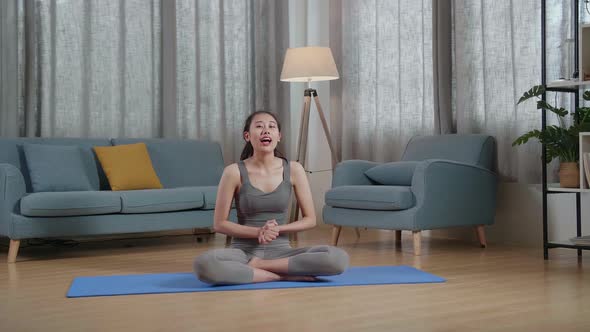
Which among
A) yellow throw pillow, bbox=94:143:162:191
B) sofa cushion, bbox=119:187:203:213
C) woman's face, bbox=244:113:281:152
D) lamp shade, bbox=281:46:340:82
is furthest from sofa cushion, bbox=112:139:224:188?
woman's face, bbox=244:113:281:152

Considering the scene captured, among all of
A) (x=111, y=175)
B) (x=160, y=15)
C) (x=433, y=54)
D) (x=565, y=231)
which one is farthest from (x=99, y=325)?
(x=160, y=15)

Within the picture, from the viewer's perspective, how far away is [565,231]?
4773mm

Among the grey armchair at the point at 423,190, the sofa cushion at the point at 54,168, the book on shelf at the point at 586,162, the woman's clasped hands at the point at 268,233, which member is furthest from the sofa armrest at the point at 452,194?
the sofa cushion at the point at 54,168

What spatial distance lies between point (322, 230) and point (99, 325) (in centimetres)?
399

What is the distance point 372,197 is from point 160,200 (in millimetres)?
1284

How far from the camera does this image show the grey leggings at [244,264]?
10.7ft

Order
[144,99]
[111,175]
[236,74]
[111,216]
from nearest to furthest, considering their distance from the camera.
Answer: [111,216], [111,175], [144,99], [236,74]

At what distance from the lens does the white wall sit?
15.8ft

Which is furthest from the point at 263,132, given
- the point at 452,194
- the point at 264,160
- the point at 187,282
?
the point at 452,194

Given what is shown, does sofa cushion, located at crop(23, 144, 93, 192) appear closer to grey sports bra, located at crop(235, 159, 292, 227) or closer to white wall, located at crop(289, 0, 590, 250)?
grey sports bra, located at crop(235, 159, 292, 227)

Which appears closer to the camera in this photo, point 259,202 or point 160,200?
point 259,202

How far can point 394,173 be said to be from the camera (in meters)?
5.05

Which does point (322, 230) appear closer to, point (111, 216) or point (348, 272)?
point (111, 216)

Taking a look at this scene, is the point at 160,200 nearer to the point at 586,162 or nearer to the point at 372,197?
the point at 372,197
